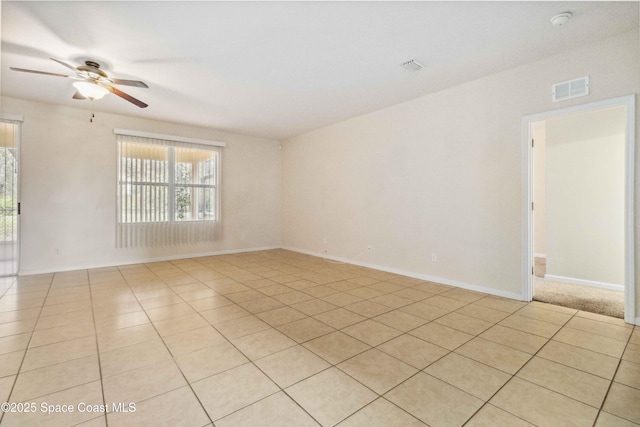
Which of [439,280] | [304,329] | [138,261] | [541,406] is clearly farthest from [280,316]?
[138,261]

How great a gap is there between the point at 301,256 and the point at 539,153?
574 cm

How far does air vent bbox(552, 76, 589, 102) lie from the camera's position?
9.66 feet

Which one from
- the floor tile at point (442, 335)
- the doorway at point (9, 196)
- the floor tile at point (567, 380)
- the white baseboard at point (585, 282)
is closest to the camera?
the floor tile at point (567, 380)

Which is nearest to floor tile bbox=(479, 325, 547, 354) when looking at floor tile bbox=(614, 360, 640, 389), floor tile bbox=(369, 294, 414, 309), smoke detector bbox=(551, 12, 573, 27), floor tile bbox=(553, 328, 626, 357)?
floor tile bbox=(553, 328, 626, 357)

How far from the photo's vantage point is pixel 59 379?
6.05ft

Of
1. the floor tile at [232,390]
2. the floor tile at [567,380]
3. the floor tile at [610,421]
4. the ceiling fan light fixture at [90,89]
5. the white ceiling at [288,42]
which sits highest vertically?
the white ceiling at [288,42]

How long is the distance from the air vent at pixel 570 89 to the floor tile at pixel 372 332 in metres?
3.09

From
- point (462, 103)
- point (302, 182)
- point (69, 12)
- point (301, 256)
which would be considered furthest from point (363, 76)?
point (301, 256)

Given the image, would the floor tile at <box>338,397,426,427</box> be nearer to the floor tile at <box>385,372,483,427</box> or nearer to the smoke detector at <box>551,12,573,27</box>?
the floor tile at <box>385,372,483,427</box>

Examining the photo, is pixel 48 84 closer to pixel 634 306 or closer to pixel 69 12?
pixel 69 12

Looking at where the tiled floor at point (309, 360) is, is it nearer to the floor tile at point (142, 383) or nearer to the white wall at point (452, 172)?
the floor tile at point (142, 383)

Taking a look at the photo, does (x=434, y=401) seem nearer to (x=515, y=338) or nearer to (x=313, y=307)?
(x=515, y=338)

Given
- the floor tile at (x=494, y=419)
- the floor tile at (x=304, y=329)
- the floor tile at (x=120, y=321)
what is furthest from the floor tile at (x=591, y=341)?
the floor tile at (x=120, y=321)

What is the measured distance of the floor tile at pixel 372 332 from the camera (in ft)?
7.89
